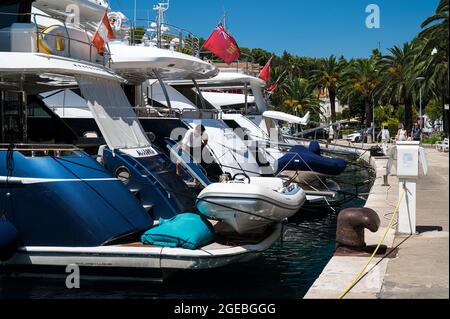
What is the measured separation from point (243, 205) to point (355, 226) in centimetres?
172

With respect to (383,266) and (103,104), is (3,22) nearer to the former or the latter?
(103,104)

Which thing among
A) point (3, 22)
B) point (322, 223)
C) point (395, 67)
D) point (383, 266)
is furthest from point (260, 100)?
point (395, 67)

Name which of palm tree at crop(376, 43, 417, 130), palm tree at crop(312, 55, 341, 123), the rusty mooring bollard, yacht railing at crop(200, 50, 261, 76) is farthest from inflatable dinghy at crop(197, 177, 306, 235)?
palm tree at crop(312, 55, 341, 123)

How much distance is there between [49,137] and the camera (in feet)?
46.9

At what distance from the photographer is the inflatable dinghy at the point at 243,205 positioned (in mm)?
9164

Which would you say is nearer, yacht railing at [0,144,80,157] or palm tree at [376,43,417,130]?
yacht railing at [0,144,80,157]

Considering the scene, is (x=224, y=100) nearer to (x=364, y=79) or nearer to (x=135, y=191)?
(x=135, y=191)

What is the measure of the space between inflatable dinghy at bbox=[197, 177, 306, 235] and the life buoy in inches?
165

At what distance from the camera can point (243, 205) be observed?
920 cm

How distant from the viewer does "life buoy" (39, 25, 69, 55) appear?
1103 cm

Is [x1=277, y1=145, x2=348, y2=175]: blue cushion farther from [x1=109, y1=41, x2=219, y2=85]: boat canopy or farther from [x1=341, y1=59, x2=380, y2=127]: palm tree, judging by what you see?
[x1=341, y1=59, x2=380, y2=127]: palm tree

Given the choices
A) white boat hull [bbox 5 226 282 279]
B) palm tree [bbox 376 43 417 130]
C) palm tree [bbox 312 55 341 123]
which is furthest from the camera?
palm tree [bbox 312 55 341 123]

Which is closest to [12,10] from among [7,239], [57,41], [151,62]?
[57,41]

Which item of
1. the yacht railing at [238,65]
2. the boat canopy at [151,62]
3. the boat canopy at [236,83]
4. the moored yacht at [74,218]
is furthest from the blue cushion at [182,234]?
the boat canopy at [236,83]
